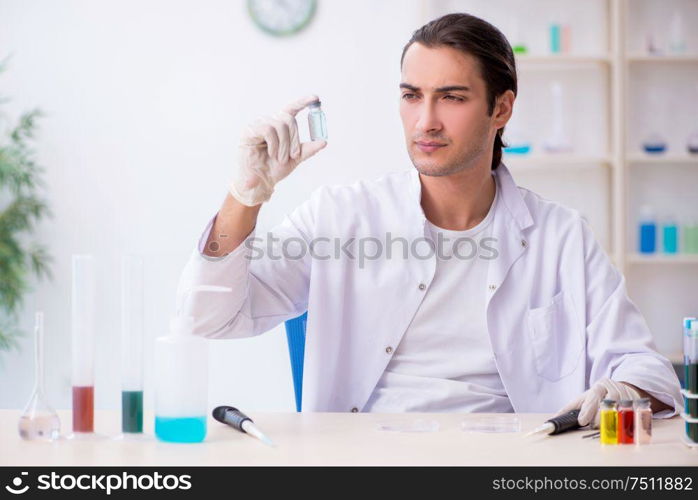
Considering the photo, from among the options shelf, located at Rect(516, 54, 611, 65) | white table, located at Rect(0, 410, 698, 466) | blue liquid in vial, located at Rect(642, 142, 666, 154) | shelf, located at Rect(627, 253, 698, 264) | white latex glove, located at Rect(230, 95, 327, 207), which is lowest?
white table, located at Rect(0, 410, 698, 466)

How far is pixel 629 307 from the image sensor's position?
1.74 meters

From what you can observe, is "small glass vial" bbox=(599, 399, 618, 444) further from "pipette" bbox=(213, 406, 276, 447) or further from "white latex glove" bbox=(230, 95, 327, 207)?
"white latex glove" bbox=(230, 95, 327, 207)

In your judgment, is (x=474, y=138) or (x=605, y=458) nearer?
(x=605, y=458)

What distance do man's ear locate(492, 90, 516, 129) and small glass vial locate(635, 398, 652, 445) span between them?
36.5 inches

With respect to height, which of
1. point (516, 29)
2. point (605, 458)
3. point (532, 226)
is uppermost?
point (516, 29)

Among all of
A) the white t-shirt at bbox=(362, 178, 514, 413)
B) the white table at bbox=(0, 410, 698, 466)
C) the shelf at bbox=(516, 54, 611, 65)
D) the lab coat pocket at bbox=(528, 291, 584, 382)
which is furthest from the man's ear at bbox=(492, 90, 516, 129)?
the shelf at bbox=(516, 54, 611, 65)

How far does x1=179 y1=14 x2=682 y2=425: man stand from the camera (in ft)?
5.37

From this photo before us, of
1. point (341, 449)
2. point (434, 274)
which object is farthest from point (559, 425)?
point (434, 274)

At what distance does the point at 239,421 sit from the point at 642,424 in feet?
1.83

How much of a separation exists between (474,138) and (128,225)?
2137 millimetres

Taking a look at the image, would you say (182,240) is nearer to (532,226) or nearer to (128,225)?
(128,225)

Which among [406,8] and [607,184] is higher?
[406,8]

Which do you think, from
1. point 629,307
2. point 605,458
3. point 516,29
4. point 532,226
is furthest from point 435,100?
point 516,29

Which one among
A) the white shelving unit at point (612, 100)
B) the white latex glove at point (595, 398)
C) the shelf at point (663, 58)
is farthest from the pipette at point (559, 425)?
the shelf at point (663, 58)
